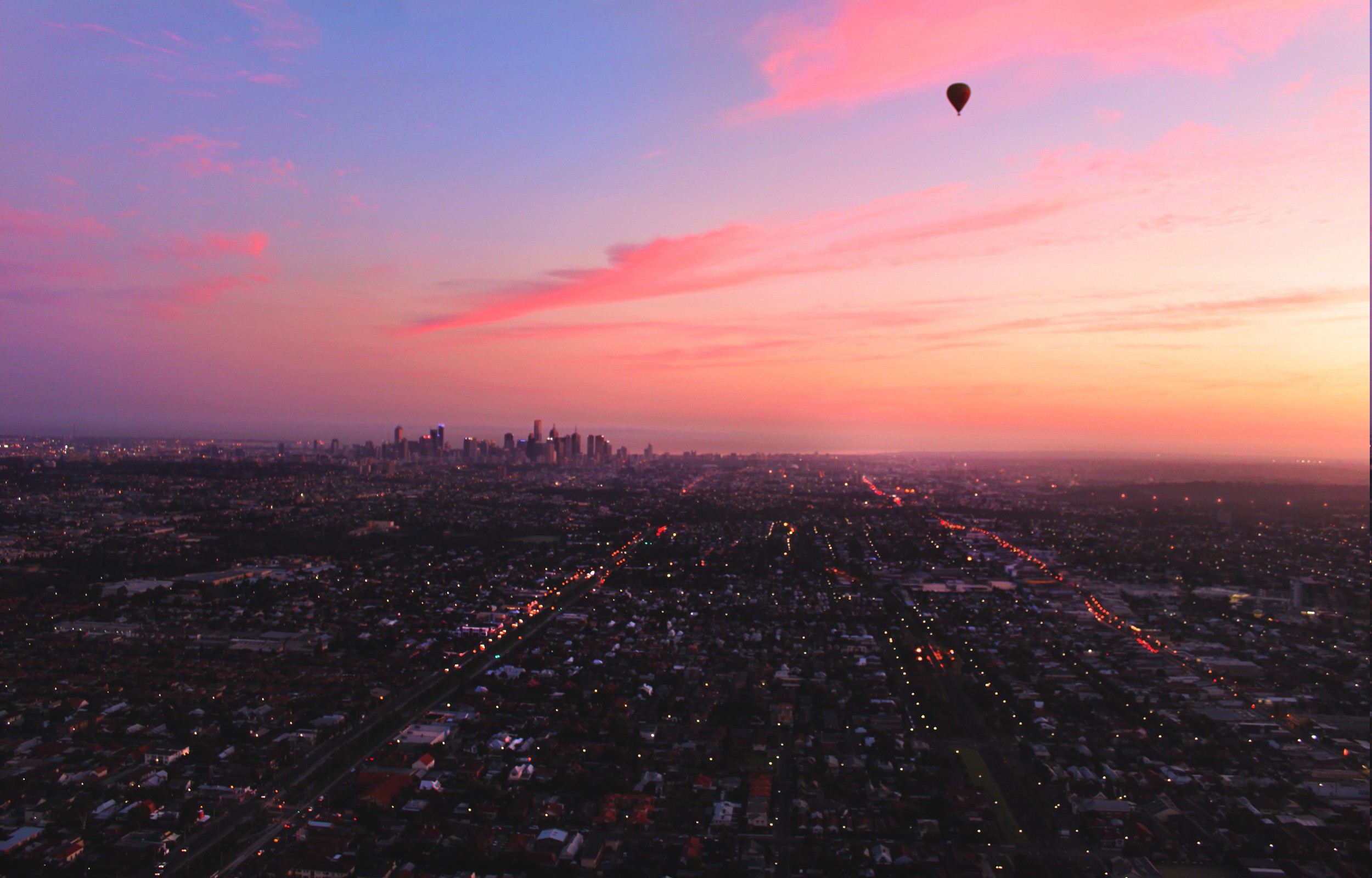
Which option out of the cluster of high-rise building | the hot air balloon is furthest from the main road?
the cluster of high-rise building

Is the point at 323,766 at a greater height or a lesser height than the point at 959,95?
lesser

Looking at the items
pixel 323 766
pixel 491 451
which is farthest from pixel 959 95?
pixel 491 451

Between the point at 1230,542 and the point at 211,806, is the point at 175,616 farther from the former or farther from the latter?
the point at 1230,542

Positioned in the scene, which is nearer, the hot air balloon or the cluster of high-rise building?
the hot air balloon

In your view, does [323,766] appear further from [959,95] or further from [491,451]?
[491,451]

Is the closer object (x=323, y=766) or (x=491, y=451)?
(x=323, y=766)

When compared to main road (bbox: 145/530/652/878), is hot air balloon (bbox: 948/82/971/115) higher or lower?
higher

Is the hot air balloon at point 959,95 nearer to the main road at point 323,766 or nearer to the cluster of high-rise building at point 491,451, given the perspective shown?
the main road at point 323,766

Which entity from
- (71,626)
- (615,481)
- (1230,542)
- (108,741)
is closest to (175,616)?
(71,626)

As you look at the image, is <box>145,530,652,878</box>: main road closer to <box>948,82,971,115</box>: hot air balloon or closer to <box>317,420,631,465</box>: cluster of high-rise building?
<box>948,82,971,115</box>: hot air balloon
